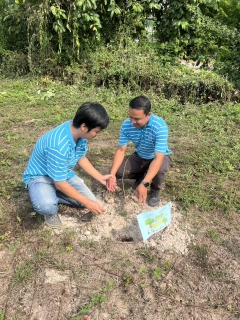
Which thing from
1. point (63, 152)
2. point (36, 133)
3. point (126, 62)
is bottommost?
point (36, 133)

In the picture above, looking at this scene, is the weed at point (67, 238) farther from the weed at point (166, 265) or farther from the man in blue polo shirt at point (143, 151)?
the weed at point (166, 265)

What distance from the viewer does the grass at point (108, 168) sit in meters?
2.43

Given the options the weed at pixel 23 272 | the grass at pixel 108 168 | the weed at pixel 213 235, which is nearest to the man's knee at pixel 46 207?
the grass at pixel 108 168

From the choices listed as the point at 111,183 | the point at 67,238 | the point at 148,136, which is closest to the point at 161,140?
the point at 148,136

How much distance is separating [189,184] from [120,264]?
1.43 m

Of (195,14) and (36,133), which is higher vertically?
(195,14)

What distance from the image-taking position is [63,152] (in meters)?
2.42

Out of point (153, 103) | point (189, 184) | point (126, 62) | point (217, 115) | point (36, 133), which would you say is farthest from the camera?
point (126, 62)

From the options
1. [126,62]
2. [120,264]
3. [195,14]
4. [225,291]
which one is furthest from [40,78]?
[225,291]

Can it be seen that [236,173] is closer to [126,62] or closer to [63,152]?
[63,152]

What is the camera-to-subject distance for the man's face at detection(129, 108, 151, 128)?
273cm

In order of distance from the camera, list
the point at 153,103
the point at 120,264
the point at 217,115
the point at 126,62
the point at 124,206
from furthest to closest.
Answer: the point at 126,62 → the point at 153,103 → the point at 217,115 → the point at 124,206 → the point at 120,264

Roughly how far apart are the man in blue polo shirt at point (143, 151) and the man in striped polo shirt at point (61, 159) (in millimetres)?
385

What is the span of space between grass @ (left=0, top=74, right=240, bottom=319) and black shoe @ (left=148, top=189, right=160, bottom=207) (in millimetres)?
151
